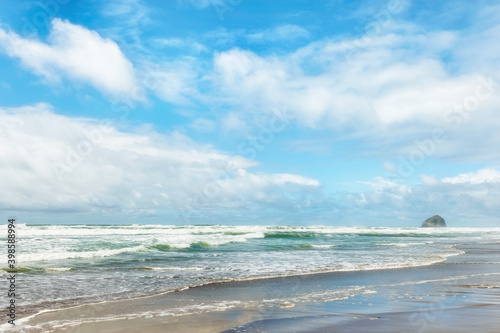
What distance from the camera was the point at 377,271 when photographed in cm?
1501

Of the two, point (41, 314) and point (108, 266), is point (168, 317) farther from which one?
point (108, 266)

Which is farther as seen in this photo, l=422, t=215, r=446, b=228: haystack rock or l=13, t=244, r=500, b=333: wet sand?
l=422, t=215, r=446, b=228: haystack rock

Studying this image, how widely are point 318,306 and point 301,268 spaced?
7578 mm

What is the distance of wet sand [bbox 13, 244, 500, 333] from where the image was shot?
6840 mm

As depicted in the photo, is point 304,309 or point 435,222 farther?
point 435,222

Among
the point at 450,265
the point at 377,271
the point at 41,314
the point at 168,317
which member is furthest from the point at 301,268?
the point at 41,314

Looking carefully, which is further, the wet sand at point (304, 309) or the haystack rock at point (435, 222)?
the haystack rock at point (435, 222)

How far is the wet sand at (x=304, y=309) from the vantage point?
684 cm

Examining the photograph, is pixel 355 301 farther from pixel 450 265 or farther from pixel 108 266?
pixel 108 266

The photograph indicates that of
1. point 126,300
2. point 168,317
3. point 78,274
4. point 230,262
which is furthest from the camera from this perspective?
point 230,262

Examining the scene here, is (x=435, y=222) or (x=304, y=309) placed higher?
(x=304, y=309)

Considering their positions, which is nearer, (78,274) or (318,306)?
(318,306)

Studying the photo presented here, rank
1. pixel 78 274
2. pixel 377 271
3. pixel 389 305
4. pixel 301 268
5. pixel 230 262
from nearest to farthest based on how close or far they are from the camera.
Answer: pixel 389 305 → pixel 78 274 → pixel 377 271 → pixel 301 268 → pixel 230 262

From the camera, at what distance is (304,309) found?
8.31 m
